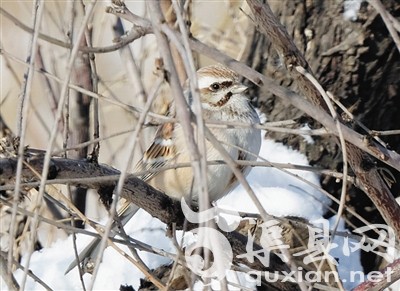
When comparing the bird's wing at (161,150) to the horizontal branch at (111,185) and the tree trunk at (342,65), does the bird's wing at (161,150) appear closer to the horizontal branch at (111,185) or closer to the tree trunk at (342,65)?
the horizontal branch at (111,185)

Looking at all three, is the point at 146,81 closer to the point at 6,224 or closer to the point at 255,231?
the point at 6,224

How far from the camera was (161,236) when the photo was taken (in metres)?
4.03

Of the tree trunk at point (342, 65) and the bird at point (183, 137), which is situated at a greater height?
the tree trunk at point (342, 65)

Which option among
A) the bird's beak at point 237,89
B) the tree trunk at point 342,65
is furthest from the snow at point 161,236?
the bird's beak at point 237,89

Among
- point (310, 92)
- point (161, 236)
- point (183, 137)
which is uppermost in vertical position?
point (183, 137)

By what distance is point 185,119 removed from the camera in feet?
5.67

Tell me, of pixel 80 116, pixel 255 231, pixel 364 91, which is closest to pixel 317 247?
pixel 255 231

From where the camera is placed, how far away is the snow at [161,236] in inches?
149

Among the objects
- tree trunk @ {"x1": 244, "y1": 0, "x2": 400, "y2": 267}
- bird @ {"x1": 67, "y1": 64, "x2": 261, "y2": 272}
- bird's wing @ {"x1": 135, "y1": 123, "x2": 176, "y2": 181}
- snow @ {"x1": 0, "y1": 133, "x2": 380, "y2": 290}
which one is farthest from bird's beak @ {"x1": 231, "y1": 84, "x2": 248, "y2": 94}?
tree trunk @ {"x1": 244, "y1": 0, "x2": 400, "y2": 267}

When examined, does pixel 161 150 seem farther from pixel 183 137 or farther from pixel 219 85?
pixel 219 85

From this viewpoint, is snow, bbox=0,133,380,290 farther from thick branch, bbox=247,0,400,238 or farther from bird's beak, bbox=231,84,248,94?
thick branch, bbox=247,0,400,238

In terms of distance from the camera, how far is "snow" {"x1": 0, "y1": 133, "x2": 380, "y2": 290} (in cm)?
378

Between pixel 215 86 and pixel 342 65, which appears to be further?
pixel 342 65

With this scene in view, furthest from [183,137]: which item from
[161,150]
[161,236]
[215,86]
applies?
[161,236]
